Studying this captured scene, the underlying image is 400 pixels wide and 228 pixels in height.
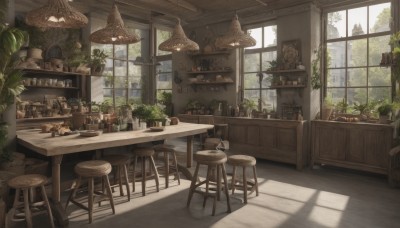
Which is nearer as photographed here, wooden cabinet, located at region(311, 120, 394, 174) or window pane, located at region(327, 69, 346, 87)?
wooden cabinet, located at region(311, 120, 394, 174)

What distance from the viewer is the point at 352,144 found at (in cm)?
515

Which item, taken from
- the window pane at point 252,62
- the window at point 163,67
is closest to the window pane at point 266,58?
the window pane at point 252,62

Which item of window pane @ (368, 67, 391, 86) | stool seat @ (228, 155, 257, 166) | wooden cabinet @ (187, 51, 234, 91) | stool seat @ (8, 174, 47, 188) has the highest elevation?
wooden cabinet @ (187, 51, 234, 91)

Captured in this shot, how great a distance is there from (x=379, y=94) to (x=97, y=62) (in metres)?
5.79

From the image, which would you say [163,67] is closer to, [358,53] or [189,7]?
[189,7]

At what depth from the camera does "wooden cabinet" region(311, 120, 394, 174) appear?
190 inches

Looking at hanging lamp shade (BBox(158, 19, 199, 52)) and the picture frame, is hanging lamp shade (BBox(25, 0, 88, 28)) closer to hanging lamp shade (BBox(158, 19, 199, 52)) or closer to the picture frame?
hanging lamp shade (BBox(158, 19, 199, 52))

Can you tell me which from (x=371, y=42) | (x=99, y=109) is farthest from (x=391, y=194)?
(x=99, y=109)

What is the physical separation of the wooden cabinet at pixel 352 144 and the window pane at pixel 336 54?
132cm

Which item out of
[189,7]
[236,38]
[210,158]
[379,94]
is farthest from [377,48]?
[210,158]

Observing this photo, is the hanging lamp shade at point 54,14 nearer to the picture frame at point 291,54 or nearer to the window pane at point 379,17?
the picture frame at point 291,54

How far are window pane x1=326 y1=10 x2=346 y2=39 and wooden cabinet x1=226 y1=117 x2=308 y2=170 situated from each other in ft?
6.20

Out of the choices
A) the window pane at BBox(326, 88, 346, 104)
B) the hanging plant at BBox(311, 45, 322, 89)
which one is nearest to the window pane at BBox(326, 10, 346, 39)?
the hanging plant at BBox(311, 45, 322, 89)

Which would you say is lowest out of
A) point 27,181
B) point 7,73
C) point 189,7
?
point 27,181
